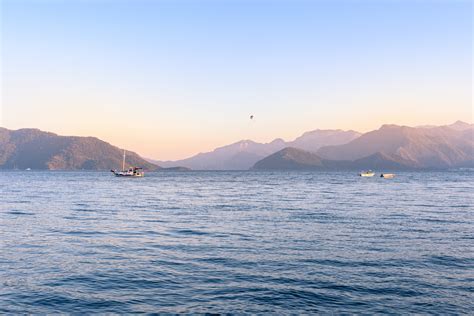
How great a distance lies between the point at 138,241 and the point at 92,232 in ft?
23.6

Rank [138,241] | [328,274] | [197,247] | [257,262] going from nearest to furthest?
[328,274], [257,262], [197,247], [138,241]

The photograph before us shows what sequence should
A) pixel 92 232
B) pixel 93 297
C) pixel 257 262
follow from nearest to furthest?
pixel 93 297, pixel 257 262, pixel 92 232

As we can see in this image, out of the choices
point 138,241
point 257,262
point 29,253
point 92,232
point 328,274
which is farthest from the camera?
point 92,232

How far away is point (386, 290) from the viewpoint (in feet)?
70.5

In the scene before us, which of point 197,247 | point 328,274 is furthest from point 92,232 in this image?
point 328,274

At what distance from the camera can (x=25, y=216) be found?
5212 cm

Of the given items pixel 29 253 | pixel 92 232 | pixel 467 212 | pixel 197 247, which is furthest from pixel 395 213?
pixel 29 253

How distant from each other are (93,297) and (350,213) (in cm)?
4175

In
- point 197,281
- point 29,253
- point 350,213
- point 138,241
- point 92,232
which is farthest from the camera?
point 350,213

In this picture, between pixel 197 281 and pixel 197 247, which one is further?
pixel 197 247

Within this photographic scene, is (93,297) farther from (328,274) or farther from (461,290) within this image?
(461,290)

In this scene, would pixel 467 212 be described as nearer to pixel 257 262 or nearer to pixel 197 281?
pixel 257 262

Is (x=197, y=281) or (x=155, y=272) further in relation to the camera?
(x=155, y=272)

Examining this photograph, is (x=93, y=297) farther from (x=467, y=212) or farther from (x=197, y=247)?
(x=467, y=212)
